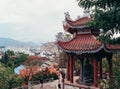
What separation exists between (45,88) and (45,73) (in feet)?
21.2

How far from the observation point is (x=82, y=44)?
1816cm

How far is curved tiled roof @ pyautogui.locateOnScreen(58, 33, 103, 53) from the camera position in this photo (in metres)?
17.2

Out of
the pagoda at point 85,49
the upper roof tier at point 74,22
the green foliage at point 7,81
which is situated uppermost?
the upper roof tier at point 74,22

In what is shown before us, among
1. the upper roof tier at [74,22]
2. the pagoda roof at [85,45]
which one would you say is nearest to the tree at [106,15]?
the pagoda roof at [85,45]

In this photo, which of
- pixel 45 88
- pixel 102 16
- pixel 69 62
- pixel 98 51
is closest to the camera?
pixel 102 16

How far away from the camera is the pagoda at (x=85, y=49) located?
1736cm

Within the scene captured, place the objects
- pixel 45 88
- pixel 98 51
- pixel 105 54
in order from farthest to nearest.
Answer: pixel 45 88
pixel 105 54
pixel 98 51

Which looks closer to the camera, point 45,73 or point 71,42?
point 71,42

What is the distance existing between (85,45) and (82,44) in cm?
37

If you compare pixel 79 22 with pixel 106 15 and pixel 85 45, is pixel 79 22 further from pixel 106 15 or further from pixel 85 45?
pixel 106 15

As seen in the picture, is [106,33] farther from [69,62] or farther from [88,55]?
[69,62]

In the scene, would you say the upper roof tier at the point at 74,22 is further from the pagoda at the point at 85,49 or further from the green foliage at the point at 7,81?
the green foliage at the point at 7,81

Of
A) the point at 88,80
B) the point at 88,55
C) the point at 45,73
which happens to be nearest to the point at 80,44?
the point at 88,55

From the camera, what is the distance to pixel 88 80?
18.7 metres
